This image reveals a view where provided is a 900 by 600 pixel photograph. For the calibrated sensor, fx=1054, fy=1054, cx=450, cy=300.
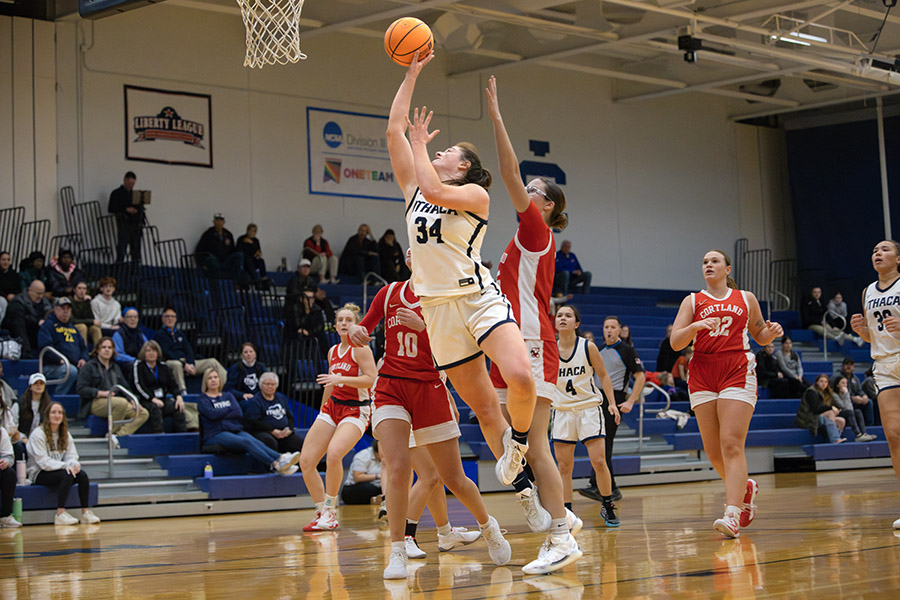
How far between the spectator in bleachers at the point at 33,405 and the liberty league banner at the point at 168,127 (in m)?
7.57

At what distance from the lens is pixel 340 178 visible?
807 inches

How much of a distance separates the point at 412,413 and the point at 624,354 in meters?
5.90

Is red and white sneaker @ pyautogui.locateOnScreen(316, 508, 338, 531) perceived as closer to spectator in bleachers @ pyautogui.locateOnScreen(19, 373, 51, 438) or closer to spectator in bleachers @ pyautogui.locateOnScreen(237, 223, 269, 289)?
spectator in bleachers @ pyautogui.locateOnScreen(19, 373, 51, 438)

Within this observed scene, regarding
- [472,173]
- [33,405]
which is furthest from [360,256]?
[472,173]

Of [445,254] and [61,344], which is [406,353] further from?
[61,344]

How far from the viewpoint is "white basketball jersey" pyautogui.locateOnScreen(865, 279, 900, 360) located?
7.21 metres

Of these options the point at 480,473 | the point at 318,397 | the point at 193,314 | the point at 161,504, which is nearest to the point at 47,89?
the point at 193,314

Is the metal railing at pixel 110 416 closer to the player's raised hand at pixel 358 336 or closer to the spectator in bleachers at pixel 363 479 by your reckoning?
the spectator in bleachers at pixel 363 479

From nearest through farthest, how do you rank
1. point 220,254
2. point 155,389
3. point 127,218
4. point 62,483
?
point 62,483
point 155,389
point 127,218
point 220,254

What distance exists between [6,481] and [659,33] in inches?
505

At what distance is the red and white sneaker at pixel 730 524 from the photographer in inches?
254

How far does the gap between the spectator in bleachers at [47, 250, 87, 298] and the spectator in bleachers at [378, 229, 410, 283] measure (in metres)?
5.62

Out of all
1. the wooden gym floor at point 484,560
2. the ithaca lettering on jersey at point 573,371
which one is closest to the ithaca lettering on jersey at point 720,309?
the wooden gym floor at point 484,560

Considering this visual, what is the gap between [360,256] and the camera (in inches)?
752
